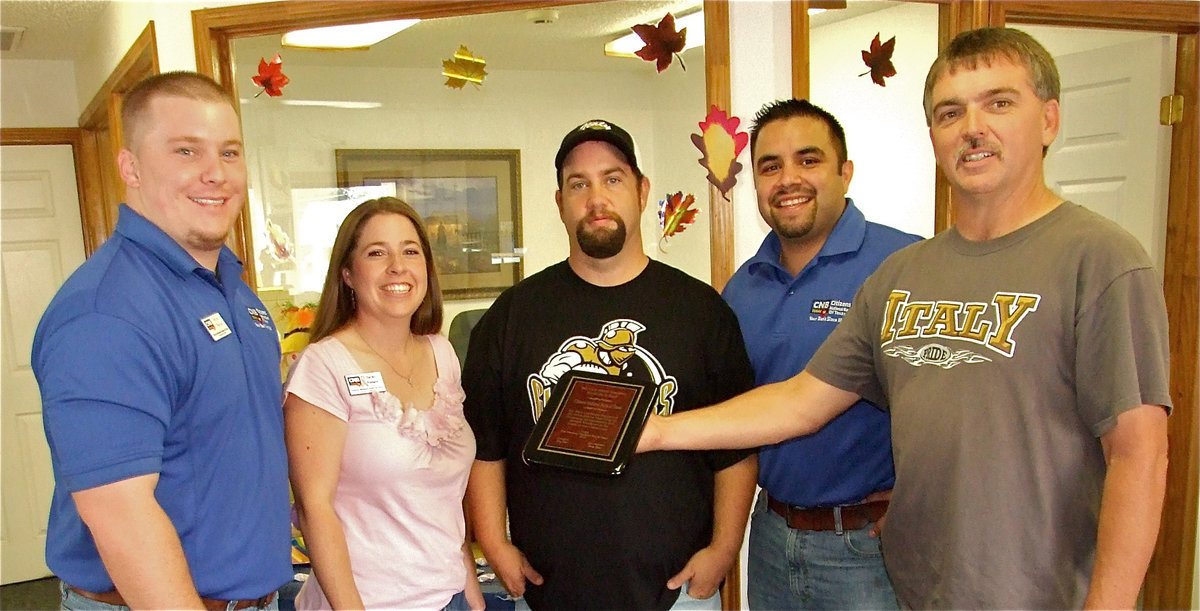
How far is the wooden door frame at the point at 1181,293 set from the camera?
102 inches

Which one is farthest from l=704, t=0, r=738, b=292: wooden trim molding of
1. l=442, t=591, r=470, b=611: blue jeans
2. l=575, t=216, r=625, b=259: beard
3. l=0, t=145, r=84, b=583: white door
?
l=0, t=145, r=84, b=583: white door

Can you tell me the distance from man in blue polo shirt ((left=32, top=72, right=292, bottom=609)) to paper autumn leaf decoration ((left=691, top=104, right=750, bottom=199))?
1.37 m

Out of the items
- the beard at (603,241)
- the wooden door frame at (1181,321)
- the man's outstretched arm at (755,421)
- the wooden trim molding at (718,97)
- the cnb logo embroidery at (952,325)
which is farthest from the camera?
the wooden door frame at (1181,321)

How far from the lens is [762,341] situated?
5.93ft

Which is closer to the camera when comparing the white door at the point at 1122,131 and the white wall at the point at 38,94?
the white door at the point at 1122,131

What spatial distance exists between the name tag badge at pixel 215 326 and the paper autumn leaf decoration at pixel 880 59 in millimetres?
2136

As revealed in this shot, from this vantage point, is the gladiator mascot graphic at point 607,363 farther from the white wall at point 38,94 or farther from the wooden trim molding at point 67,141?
the white wall at point 38,94

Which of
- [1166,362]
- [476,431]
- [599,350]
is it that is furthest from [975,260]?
[476,431]

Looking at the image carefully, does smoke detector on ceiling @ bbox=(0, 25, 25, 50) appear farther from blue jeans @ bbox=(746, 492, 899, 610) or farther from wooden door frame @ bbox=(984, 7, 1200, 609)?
wooden door frame @ bbox=(984, 7, 1200, 609)

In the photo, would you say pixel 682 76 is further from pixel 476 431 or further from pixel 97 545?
pixel 97 545

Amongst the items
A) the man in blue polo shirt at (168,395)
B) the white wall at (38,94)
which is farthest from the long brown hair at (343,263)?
the white wall at (38,94)

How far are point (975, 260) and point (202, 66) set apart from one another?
230cm

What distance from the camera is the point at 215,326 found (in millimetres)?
1258

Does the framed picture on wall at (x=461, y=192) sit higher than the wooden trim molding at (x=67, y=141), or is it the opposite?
the wooden trim molding at (x=67, y=141)
